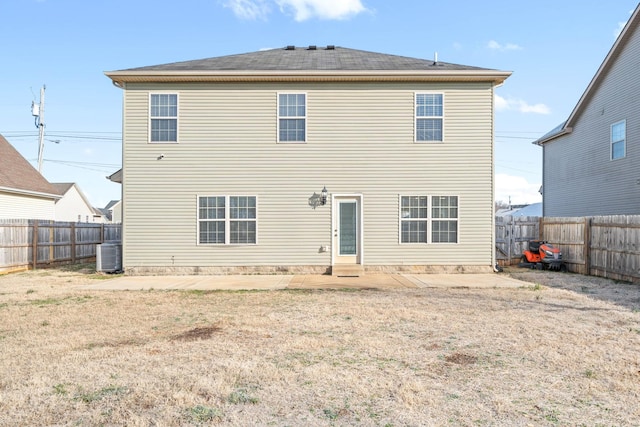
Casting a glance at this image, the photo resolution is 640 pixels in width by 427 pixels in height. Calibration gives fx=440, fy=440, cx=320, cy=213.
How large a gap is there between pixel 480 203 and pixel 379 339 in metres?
8.60

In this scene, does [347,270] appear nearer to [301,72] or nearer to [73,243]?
[301,72]

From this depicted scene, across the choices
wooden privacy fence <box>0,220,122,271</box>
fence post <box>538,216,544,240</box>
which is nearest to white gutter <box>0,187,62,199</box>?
wooden privacy fence <box>0,220,122,271</box>

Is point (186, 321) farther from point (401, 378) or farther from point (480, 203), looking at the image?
point (480, 203)

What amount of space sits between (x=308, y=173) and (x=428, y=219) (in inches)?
150

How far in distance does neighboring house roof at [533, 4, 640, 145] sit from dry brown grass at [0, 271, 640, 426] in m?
11.6

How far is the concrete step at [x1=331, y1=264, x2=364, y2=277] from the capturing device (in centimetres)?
1255

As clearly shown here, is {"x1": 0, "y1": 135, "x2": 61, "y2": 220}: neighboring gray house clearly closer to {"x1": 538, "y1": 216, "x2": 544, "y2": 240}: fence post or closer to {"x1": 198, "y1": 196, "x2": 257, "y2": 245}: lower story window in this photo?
{"x1": 198, "y1": 196, "x2": 257, "y2": 245}: lower story window

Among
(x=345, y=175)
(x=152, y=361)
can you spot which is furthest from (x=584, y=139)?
(x=152, y=361)

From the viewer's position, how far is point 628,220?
11.5m

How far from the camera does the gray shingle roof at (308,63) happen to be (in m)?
13.0

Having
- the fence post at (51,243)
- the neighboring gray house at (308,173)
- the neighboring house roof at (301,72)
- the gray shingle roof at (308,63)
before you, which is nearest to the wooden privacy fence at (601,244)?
the neighboring gray house at (308,173)

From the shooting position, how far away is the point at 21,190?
19.2 metres

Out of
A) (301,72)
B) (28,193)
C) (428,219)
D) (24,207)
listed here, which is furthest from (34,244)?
(428,219)

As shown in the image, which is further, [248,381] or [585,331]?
[585,331]
